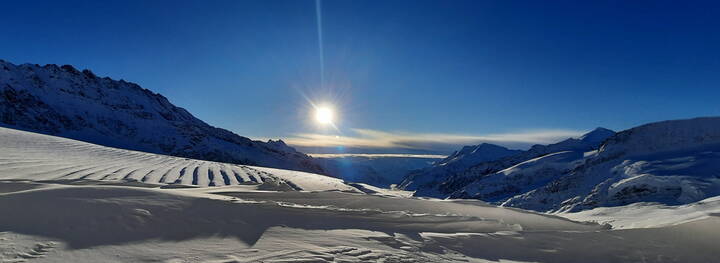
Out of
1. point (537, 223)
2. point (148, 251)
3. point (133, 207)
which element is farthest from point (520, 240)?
point (133, 207)

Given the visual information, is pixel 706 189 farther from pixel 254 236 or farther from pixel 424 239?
pixel 254 236

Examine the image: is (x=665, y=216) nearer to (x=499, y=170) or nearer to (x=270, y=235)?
(x=270, y=235)

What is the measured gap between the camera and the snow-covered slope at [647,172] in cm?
1584

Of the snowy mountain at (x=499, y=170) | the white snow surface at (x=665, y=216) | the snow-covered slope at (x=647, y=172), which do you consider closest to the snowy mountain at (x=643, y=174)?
the snow-covered slope at (x=647, y=172)

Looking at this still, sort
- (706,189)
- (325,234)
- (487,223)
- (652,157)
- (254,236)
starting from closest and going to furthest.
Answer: (254,236)
(325,234)
(487,223)
(706,189)
(652,157)

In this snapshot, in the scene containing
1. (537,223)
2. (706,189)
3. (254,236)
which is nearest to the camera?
(254,236)

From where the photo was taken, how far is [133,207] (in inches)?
207

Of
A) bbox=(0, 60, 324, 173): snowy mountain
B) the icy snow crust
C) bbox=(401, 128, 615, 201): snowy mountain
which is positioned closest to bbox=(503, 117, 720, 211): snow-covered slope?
the icy snow crust

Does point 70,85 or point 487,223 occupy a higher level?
point 70,85

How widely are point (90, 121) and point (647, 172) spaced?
10043 centimetres

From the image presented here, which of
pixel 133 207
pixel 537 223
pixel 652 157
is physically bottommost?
pixel 537 223

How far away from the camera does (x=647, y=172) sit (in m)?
19.4

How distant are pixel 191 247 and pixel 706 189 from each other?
2073cm

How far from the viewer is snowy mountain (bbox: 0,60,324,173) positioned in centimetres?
7175
